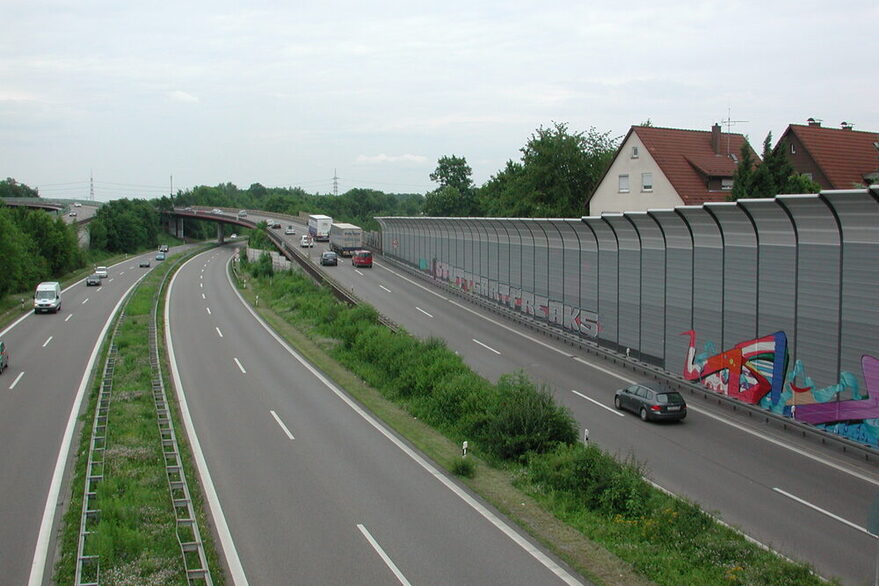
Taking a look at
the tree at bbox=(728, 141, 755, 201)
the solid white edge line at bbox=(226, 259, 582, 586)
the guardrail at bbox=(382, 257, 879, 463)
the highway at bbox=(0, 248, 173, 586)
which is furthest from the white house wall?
the highway at bbox=(0, 248, 173, 586)

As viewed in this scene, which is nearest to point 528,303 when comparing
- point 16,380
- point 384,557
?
point 16,380

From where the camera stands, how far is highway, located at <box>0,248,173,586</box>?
1598 cm

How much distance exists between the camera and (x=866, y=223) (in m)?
22.4

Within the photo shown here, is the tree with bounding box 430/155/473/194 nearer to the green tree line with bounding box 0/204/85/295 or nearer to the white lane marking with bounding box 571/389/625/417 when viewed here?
the green tree line with bounding box 0/204/85/295

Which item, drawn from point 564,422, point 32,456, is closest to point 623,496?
point 564,422

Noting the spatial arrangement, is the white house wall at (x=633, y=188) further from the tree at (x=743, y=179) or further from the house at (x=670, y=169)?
the tree at (x=743, y=179)

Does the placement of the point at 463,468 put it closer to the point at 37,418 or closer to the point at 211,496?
the point at 211,496

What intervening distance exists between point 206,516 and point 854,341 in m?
18.8

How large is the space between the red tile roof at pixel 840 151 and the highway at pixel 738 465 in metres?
21.8

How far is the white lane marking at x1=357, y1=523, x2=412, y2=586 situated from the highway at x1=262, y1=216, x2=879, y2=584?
7.61 metres

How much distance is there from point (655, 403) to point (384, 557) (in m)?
13.8

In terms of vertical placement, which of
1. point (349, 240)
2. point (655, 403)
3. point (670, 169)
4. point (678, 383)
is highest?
point (670, 169)

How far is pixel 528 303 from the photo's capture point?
4638 centimetres

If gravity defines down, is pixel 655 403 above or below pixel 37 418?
above
